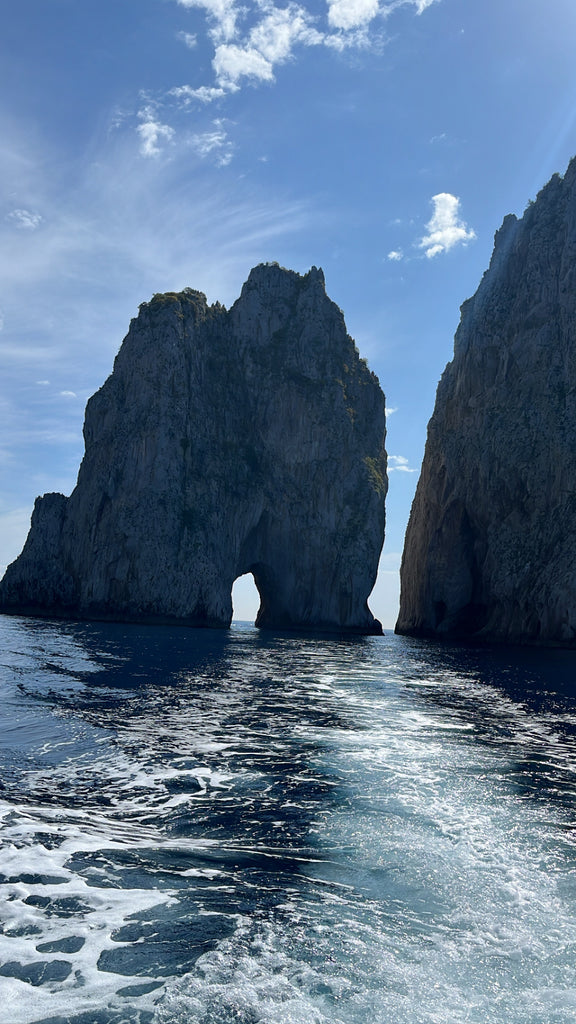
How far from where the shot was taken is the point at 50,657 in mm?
36969

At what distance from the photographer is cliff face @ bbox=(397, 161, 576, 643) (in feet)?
223

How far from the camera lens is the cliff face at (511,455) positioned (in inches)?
2672

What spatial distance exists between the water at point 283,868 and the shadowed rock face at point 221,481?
227 feet

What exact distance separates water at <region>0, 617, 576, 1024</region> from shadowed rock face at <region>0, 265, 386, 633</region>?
227 ft

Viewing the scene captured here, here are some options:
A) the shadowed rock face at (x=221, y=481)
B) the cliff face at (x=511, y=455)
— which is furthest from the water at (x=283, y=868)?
the shadowed rock face at (x=221, y=481)

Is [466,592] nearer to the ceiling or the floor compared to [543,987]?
nearer to the ceiling

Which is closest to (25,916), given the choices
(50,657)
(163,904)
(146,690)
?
(163,904)

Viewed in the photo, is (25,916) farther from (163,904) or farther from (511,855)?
(511,855)

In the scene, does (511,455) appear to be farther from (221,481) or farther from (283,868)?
(283,868)

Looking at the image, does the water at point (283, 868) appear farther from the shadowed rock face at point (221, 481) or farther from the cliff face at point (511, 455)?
the shadowed rock face at point (221, 481)

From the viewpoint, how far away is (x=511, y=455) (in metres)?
74.1

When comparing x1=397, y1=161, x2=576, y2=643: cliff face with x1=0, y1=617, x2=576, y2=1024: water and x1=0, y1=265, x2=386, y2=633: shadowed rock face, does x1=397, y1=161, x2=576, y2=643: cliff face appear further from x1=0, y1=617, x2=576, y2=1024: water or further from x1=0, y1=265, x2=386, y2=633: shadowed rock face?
x1=0, y1=617, x2=576, y2=1024: water

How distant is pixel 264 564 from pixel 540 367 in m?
48.2

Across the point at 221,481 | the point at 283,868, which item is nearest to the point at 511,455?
the point at 221,481
